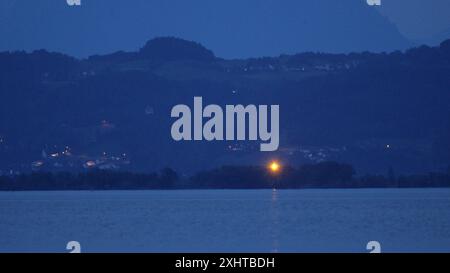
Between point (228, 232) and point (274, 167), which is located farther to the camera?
point (274, 167)

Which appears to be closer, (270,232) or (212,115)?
(212,115)

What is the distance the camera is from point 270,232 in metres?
19.0

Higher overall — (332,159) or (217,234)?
(332,159)

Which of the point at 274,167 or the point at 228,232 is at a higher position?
the point at 274,167

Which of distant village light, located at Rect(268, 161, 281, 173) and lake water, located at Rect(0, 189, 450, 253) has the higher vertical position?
distant village light, located at Rect(268, 161, 281, 173)

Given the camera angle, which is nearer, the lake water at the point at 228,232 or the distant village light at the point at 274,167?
the lake water at the point at 228,232

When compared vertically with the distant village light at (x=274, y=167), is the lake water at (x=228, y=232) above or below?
below

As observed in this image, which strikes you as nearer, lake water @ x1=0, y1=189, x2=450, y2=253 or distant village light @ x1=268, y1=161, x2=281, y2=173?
lake water @ x1=0, y1=189, x2=450, y2=253

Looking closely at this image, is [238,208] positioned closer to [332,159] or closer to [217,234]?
[332,159]

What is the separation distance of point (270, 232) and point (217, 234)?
1065mm
